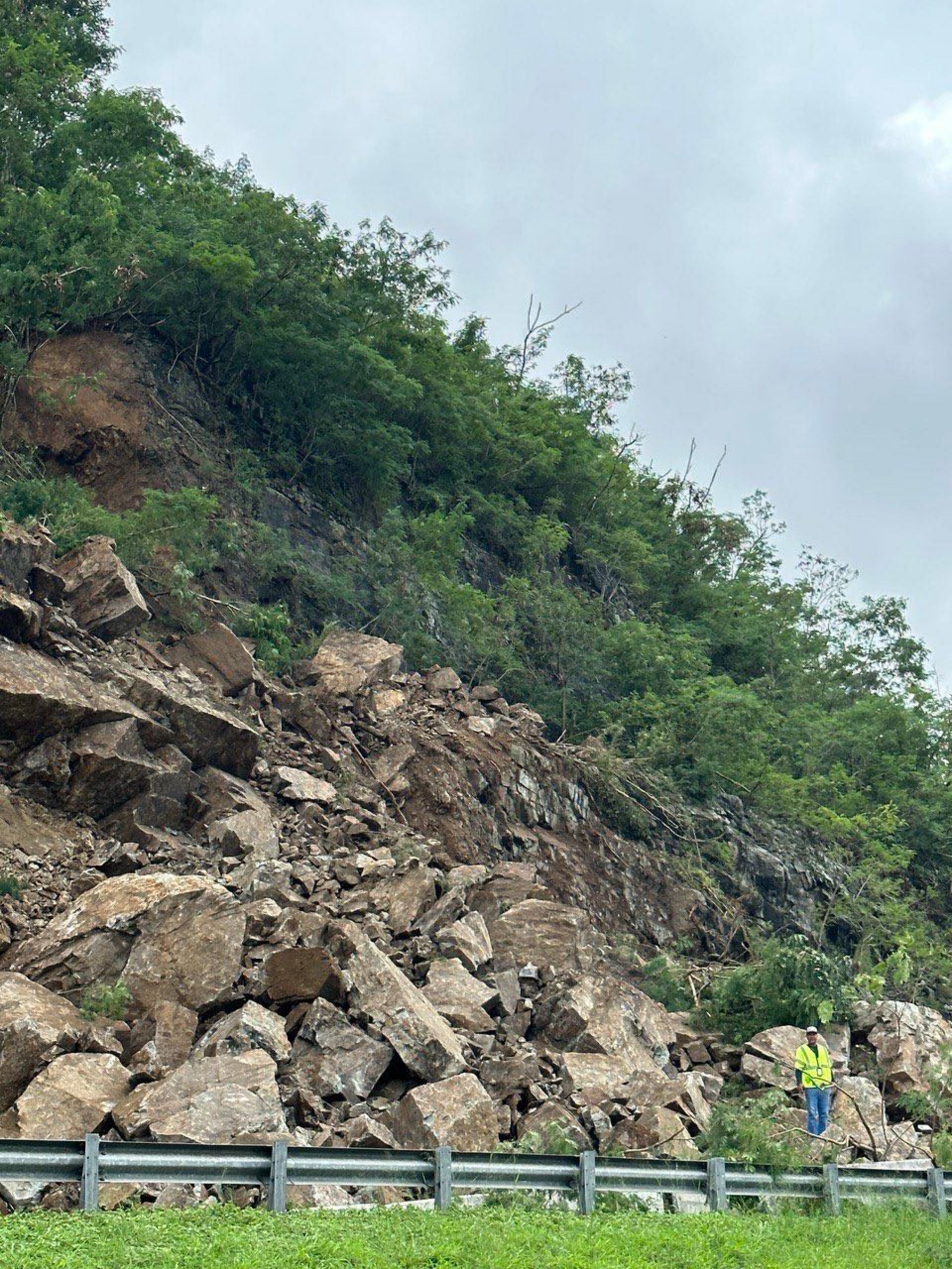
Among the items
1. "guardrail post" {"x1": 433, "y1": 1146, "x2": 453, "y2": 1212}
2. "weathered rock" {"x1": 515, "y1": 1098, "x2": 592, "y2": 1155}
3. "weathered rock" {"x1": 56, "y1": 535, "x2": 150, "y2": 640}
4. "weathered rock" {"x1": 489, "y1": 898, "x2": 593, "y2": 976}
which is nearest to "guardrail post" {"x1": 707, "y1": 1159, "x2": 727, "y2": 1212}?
"weathered rock" {"x1": 515, "y1": 1098, "x2": 592, "y2": 1155}

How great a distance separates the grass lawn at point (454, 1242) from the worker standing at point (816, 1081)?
3290mm

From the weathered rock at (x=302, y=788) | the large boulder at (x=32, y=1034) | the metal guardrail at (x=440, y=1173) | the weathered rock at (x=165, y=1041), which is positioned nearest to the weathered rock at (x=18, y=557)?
the weathered rock at (x=302, y=788)

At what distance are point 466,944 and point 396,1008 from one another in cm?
286

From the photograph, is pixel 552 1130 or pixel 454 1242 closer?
pixel 454 1242

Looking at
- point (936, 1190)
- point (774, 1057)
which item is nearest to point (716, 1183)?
point (936, 1190)

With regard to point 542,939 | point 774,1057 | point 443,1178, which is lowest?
point 443,1178

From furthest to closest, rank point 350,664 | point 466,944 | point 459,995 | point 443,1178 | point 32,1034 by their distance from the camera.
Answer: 1. point 350,664
2. point 466,944
3. point 459,995
4. point 32,1034
5. point 443,1178

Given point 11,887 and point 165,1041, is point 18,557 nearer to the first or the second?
point 11,887

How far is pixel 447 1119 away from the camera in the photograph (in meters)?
11.8

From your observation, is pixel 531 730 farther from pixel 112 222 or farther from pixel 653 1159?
pixel 653 1159

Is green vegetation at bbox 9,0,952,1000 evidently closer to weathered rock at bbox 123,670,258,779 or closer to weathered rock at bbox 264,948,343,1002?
weathered rock at bbox 123,670,258,779

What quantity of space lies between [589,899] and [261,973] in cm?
1127

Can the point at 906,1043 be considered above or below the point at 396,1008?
below

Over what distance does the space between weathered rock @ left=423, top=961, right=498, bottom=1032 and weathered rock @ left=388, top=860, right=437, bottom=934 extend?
3.38ft
